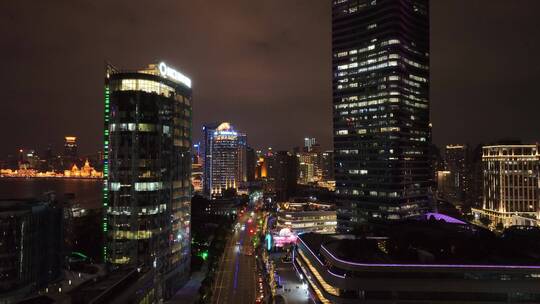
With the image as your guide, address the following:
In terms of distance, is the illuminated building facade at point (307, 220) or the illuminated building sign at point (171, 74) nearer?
the illuminated building sign at point (171, 74)

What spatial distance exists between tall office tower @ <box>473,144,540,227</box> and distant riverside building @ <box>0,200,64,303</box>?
109m

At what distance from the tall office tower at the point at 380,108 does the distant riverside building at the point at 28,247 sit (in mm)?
68304

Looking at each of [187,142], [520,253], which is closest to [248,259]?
[187,142]

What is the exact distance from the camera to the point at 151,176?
51875mm

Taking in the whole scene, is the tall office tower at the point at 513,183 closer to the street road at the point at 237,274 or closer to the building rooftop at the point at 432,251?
the building rooftop at the point at 432,251

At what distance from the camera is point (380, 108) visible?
329ft

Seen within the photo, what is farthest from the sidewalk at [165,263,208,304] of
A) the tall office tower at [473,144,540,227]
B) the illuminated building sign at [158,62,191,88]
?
the tall office tower at [473,144,540,227]

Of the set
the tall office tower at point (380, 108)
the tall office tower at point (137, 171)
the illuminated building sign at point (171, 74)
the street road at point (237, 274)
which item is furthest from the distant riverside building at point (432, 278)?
the tall office tower at point (380, 108)

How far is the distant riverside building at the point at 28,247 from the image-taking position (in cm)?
4275

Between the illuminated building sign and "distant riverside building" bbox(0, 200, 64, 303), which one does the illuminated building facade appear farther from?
"distant riverside building" bbox(0, 200, 64, 303)

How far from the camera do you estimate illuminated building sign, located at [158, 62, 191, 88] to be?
55562mm

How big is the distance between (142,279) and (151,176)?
1457 centimetres

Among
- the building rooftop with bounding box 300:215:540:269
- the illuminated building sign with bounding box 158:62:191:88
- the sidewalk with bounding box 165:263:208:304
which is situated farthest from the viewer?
the illuminated building sign with bounding box 158:62:191:88

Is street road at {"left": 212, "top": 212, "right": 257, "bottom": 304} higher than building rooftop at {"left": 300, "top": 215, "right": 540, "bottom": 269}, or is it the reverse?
building rooftop at {"left": 300, "top": 215, "right": 540, "bottom": 269}
